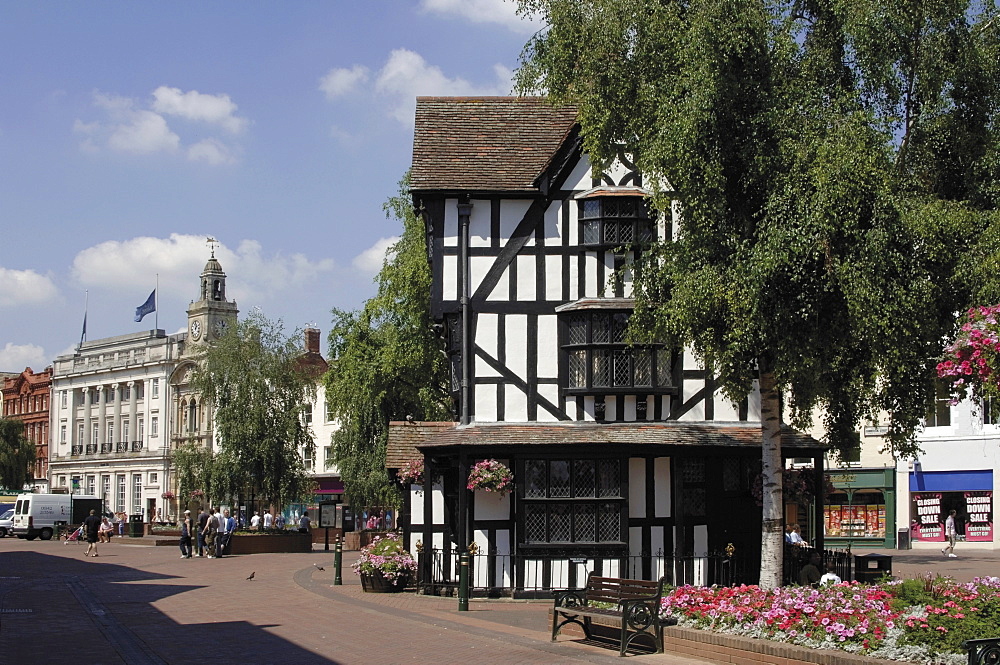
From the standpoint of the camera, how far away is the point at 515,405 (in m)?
23.5

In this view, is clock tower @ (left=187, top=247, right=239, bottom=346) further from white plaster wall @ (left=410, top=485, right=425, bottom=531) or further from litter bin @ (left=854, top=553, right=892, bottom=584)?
litter bin @ (left=854, top=553, right=892, bottom=584)

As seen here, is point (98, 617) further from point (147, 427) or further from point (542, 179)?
point (147, 427)

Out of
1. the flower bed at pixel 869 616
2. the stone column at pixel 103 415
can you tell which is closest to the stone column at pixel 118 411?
the stone column at pixel 103 415

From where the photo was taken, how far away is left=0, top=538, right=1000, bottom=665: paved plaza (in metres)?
14.9

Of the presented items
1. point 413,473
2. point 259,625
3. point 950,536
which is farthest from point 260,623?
point 950,536

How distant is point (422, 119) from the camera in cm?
2567

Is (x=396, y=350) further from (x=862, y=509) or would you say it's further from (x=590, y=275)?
(x=862, y=509)

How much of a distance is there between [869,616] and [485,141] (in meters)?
15.0

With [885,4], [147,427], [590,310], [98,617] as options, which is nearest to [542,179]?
[590,310]

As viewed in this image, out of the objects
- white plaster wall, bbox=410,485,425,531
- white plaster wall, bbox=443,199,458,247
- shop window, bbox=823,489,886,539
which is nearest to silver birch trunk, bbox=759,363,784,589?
white plaster wall, bbox=443,199,458,247

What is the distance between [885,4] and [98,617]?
613 inches

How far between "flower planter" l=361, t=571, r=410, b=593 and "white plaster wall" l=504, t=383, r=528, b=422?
13.3 feet

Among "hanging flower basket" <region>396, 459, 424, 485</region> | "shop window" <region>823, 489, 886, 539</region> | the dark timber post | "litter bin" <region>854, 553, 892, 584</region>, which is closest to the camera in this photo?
"litter bin" <region>854, 553, 892, 584</region>

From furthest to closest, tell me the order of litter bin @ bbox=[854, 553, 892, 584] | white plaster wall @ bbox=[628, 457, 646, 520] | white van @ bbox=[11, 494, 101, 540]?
1. white van @ bbox=[11, 494, 101, 540]
2. white plaster wall @ bbox=[628, 457, 646, 520]
3. litter bin @ bbox=[854, 553, 892, 584]
